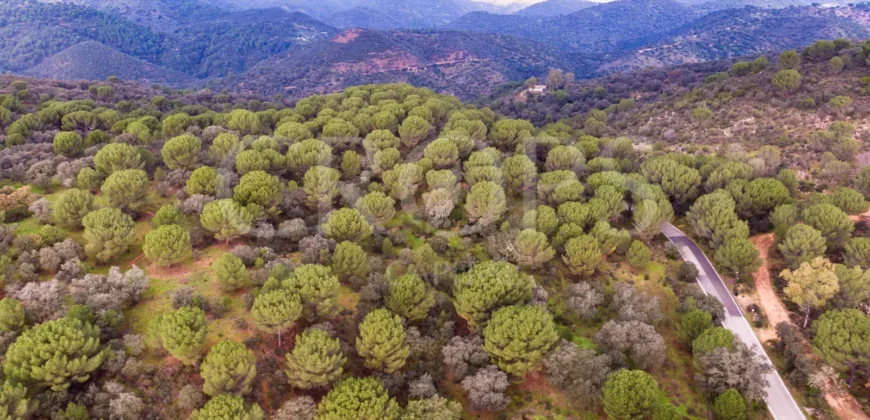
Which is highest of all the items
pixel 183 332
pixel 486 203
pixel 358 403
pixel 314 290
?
pixel 183 332

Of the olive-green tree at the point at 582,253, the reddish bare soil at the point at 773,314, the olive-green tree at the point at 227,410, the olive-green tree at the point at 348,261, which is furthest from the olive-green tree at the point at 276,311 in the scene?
the reddish bare soil at the point at 773,314

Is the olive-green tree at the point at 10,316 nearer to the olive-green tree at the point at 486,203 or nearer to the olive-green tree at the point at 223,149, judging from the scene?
the olive-green tree at the point at 223,149

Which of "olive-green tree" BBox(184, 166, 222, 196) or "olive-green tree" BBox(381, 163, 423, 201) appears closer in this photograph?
"olive-green tree" BBox(184, 166, 222, 196)

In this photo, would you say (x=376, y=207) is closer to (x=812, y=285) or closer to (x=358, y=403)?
(x=358, y=403)

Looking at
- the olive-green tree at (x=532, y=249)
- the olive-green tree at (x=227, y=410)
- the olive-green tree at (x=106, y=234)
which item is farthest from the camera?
the olive-green tree at (x=532, y=249)

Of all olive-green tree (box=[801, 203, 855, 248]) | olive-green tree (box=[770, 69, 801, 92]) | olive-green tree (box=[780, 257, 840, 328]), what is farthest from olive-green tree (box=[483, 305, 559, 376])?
olive-green tree (box=[770, 69, 801, 92])

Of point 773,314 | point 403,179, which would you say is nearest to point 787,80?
point 773,314

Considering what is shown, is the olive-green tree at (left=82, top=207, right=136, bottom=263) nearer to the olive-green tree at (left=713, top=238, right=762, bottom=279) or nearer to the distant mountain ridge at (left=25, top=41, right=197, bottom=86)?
the olive-green tree at (left=713, top=238, right=762, bottom=279)
